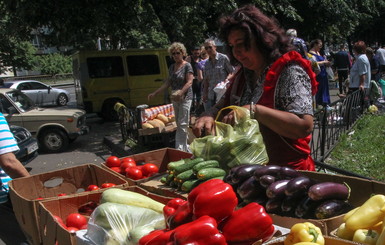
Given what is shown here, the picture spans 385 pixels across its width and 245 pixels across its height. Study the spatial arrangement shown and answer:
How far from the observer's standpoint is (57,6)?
1045 centimetres

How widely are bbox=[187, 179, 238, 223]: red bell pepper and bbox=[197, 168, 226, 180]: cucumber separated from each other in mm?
569

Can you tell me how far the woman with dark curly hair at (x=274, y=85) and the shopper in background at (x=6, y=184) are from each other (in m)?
1.53

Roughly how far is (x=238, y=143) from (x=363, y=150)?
6172 mm

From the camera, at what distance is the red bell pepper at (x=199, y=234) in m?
1.52

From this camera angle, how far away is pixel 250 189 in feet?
6.57

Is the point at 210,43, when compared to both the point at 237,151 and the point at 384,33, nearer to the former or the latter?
the point at 237,151

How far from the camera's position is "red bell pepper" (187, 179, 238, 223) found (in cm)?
167

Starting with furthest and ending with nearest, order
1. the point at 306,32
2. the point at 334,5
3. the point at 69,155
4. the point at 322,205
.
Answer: the point at 306,32, the point at 334,5, the point at 69,155, the point at 322,205

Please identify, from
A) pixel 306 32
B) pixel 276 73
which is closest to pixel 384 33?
pixel 306 32

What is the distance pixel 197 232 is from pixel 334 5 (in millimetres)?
17391

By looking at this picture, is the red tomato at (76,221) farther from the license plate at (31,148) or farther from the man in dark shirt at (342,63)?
the man in dark shirt at (342,63)

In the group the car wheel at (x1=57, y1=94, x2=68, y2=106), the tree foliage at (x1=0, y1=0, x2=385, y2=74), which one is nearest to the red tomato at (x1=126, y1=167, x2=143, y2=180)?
the tree foliage at (x1=0, y1=0, x2=385, y2=74)

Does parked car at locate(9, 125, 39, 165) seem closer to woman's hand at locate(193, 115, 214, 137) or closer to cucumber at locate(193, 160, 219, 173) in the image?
woman's hand at locate(193, 115, 214, 137)

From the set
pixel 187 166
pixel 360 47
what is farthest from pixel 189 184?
pixel 360 47
